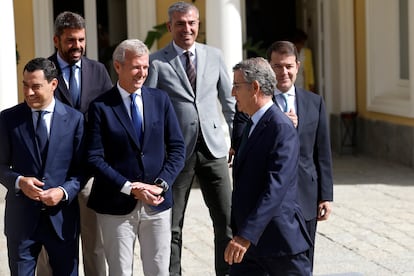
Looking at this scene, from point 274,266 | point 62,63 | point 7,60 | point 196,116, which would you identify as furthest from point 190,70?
point 7,60

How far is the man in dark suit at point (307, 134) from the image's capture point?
20.2ft

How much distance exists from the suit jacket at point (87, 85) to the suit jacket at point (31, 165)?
17.4 inches

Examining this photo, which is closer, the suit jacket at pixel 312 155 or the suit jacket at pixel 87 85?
the suit jacket at pixel 312 155

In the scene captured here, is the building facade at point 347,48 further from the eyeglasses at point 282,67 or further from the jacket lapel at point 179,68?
the eyeglasses at point 282,67

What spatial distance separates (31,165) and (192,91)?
1544mm

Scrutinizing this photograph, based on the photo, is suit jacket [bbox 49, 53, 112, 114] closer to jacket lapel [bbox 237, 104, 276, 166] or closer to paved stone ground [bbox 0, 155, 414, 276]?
jacket lapel [bbox 237, 104, 276, 166]

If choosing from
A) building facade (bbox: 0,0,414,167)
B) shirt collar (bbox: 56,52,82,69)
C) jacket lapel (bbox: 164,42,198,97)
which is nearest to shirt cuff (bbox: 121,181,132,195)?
shirt collar (bbox: 56,52,82,69)

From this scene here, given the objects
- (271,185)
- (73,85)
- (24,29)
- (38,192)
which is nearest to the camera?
(271,185)

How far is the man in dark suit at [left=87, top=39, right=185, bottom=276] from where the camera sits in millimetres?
5992

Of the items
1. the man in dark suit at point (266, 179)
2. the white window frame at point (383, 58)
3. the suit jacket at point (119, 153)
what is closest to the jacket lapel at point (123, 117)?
the suit jacket at point (119, 153)

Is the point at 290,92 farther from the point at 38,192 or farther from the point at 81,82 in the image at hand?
the point at 38,192

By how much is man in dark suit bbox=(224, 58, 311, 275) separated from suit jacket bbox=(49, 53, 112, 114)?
1353 millimetres

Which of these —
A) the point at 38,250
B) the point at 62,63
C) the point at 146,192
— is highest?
the point at 62,63

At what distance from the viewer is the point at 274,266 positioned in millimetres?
5422
